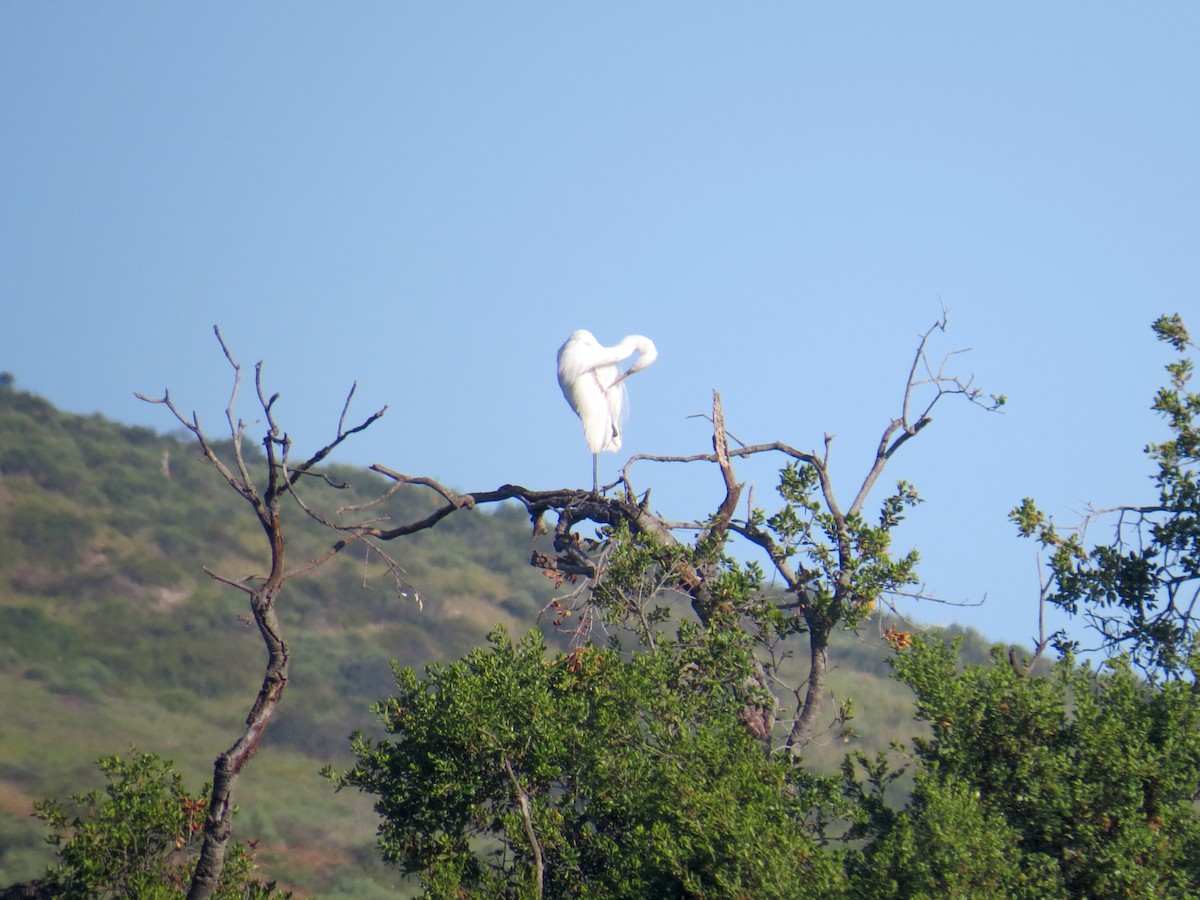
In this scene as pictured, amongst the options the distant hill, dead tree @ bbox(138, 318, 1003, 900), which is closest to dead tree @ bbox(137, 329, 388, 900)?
dead tree @ bbox(138, 318, 1003, 900)

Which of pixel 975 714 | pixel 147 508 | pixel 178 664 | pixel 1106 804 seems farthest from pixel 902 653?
pixel 147 508

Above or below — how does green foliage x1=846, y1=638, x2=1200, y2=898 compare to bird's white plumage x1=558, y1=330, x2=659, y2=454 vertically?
below

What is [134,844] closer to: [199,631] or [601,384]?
[601,384]

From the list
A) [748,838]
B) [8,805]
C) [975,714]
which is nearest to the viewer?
[748,838]

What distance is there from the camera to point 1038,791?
575 centimetres

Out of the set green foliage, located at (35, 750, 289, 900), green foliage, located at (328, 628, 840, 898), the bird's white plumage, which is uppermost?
the bird's white plumage

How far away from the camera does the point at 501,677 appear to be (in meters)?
6.49

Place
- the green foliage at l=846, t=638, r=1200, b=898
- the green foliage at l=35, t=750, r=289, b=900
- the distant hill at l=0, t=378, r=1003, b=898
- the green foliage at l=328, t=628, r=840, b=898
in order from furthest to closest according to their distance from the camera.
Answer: the distant hill at l=0, t=378, r=1003, b=898, the green foliage at l=35, t=750, r=289, b=900, the green foliage at l=328, t=628, r=840, b=898, the green foliage at l=846, t=638, r=1200, b=898

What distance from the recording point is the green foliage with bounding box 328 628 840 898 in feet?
18.3

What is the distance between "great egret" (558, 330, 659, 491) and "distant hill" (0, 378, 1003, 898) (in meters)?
8.44

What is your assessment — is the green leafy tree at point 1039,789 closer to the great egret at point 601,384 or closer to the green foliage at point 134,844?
the green foliage at point 134,844

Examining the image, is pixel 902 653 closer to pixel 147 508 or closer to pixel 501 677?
pixel 501 677

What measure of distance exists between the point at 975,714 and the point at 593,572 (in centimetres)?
237

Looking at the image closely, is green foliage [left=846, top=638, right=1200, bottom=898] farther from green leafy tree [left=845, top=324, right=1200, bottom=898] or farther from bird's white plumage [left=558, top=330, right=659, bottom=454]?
bird's white plumage [left=558, top=330, right=659, bottom=454]
